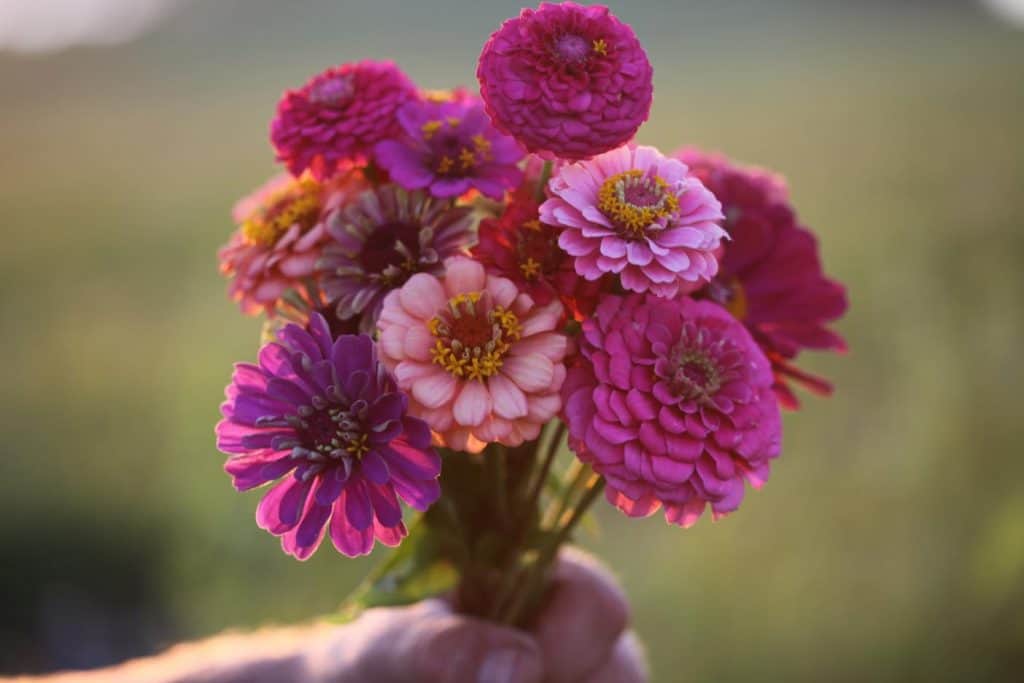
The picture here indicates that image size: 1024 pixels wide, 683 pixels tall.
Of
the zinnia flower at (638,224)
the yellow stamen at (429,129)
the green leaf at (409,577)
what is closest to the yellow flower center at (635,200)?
the zinnia flower at (638,224)

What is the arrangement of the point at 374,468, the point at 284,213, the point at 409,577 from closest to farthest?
1. the point at 374,468
2. the point at 284,213
3. the point at 409,577

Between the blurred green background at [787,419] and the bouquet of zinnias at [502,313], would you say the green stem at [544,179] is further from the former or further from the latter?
the blurred green background at [787,419]

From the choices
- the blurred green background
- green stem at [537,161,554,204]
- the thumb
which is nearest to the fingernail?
the thumb

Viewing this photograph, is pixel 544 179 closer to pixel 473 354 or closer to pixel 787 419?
pixel 473 354

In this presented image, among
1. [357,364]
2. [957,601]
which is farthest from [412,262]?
[957,601]

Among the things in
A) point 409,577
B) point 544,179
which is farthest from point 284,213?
→ point 409,577

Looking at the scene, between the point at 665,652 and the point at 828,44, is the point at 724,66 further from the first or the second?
the point at 665,652

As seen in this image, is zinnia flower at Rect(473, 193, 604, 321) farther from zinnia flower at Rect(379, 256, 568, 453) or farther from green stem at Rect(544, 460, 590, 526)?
green stem at Rect(544, 460, 590, 526)
